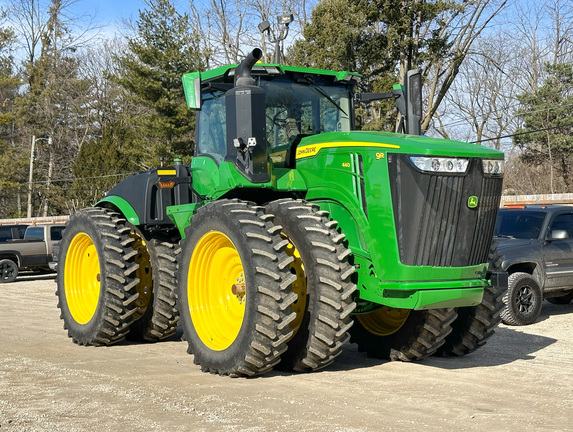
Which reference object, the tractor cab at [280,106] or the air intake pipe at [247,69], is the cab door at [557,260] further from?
the air intake pipe at [247,69]

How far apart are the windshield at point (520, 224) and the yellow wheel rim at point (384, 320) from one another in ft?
17.8

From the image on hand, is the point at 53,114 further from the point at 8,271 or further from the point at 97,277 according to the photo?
the point at 97,277

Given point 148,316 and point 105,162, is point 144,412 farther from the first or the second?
point 105,162

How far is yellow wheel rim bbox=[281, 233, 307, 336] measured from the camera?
22.4ft

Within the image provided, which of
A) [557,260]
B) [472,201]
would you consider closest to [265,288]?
[472,201]

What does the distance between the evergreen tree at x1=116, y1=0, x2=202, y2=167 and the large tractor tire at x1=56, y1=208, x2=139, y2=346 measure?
80.9ft

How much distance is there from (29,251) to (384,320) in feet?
58.6

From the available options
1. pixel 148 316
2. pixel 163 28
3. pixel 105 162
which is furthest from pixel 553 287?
pixel 105 162

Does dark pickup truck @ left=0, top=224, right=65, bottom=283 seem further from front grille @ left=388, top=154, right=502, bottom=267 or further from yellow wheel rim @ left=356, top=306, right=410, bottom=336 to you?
front grille @ left=388, top=154, right=502, bottom=267

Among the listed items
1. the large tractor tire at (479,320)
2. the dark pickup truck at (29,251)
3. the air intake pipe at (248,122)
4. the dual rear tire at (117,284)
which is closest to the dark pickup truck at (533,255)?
the large tractor tire at (479,320)

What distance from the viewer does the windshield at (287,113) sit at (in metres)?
7.82

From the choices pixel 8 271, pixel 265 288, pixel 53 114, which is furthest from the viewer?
pixel 53 114

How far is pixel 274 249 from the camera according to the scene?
21.5 ft

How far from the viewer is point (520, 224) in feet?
42.5
